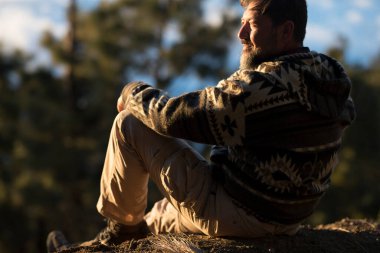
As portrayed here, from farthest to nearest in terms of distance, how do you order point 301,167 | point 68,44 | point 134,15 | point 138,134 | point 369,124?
1. point 134,15
2. point 68,44
3. point 369,124
4. point 138,134
5. point 301,167

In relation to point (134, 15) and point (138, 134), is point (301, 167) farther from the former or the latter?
point (134, 15)

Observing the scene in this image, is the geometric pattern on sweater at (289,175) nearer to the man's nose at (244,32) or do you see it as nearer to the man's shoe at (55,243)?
the man's nose at (244,32)

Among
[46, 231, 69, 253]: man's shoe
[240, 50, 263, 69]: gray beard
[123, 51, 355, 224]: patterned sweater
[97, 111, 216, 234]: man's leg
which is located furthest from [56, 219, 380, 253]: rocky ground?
[240, 50, 263, 69]: gray beard

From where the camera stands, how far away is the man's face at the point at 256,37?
9.55 feet

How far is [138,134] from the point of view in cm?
310

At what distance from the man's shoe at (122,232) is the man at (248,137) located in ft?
0.28

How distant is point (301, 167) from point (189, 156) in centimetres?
61

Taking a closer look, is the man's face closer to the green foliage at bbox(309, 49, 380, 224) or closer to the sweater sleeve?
the sweater sleeve

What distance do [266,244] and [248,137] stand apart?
0.73 meters

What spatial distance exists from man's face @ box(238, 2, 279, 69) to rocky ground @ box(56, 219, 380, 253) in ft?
3.07

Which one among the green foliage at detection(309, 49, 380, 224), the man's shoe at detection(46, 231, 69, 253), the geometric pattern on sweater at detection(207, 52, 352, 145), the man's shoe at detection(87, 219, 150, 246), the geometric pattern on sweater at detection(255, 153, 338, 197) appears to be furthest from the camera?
the green foliage at detection(309, 49, 380, 224)

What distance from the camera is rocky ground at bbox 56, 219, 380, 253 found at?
310cm

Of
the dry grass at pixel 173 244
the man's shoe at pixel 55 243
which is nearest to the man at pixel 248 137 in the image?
the dry grass at pixel 173 244

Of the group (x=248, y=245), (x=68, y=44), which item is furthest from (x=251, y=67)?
(x=68, y=44)
